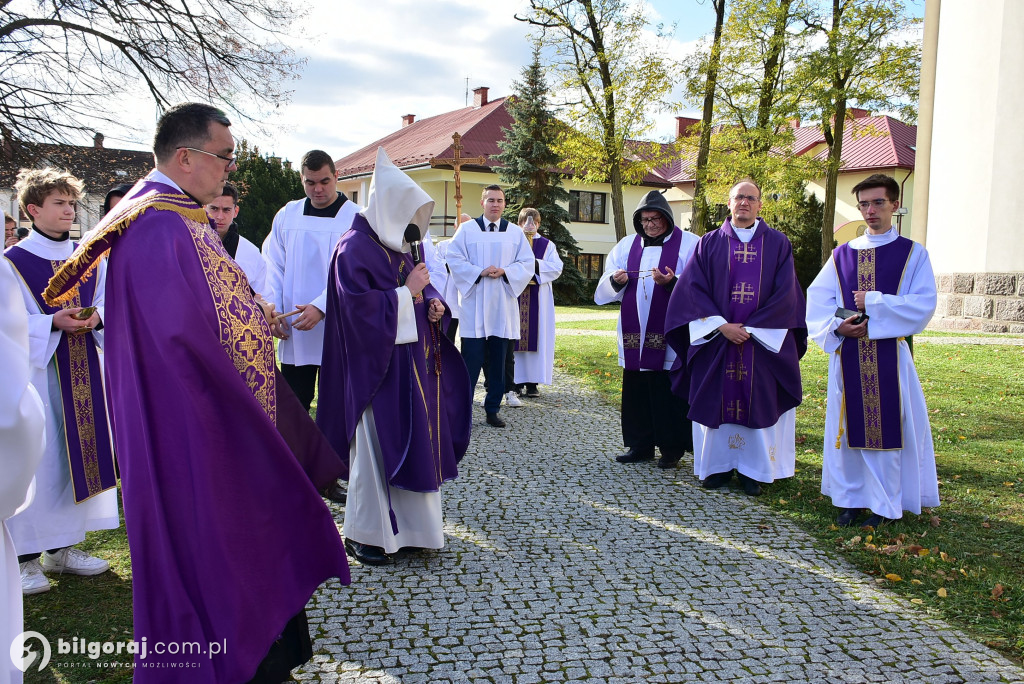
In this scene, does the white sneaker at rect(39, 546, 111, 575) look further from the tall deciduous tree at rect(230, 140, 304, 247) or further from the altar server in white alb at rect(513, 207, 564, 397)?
the tall deciduous tree at rect(230, 140, 304, 247)

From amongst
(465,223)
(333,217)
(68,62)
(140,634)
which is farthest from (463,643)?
(68,62)

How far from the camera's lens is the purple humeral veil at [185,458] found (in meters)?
2.43

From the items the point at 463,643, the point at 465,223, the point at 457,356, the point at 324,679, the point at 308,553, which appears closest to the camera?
the point at 308,553

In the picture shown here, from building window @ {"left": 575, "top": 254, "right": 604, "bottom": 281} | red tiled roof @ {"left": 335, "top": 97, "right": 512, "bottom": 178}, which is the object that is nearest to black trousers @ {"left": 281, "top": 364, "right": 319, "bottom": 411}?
red tiled roof @ {"left": 335, "top": 97, "right": 512, "bottom": 178}

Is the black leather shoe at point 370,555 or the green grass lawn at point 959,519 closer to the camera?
the green grass lawn at point 959,519

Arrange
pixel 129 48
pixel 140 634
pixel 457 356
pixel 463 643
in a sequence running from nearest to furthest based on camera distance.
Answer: pixel 140 634 → pixel 463 643 → pixel 457 356 → pixel 129 48

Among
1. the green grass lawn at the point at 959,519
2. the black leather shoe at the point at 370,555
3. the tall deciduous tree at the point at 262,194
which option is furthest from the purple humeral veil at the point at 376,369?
the tall deciduous tree at the point at 262,194

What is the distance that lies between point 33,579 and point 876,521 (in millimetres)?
4825

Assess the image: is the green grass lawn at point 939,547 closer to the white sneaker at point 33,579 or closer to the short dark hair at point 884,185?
the white sneaker at point 33,579

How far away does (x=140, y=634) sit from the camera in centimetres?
241

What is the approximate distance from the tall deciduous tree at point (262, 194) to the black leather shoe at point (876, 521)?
29.8m

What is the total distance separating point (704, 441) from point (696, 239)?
1.87m

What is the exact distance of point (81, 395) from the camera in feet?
13.6

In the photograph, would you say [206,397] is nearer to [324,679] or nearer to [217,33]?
[324,679]
